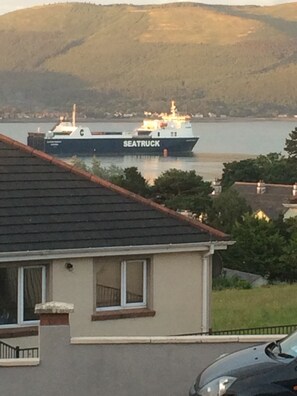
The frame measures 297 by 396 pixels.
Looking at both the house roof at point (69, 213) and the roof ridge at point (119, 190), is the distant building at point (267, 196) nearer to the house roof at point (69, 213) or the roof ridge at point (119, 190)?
the roof ridge at point (119, 190)

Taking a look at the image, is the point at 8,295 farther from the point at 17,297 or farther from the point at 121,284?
the point at 121,284

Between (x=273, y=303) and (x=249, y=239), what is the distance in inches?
568

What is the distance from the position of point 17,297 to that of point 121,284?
4.34 feet

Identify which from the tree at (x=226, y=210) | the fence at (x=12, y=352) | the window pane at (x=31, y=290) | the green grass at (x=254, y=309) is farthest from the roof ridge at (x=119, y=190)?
the tree at (x=226, y=210)

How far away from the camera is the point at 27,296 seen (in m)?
11.9

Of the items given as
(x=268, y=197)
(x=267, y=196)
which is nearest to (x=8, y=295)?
(x=268, y=197)

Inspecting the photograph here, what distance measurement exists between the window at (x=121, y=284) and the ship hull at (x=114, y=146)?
157 meters

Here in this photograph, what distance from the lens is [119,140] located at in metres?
179

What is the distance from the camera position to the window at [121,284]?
1234cm

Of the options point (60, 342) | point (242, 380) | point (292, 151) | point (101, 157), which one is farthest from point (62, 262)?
point (101, 157)

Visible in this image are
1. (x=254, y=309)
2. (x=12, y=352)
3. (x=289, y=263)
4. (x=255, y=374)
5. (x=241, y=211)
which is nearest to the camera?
(x=255, y=374)

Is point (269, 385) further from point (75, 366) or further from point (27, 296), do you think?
point (27, 296)

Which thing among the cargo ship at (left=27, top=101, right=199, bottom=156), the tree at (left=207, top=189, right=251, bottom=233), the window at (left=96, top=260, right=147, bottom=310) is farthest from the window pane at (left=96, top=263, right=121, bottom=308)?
the cargo ship at (left=27, top=101, right=199, bottom=156)

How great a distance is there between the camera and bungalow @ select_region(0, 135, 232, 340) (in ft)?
39.1
